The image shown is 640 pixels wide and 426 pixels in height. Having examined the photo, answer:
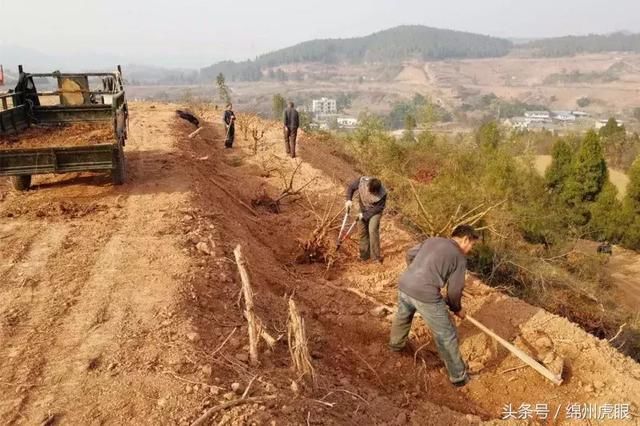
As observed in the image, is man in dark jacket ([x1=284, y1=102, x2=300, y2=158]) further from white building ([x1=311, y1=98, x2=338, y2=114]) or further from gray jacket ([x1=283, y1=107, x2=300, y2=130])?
white building ([x1=311, y1=98, x2=338, y2=114])

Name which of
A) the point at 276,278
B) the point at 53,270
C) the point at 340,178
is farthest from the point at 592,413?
the point at 340,178

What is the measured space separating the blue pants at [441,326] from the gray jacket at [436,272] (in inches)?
3.4

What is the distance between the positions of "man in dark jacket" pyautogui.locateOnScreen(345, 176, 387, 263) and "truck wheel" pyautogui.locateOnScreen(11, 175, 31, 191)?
4545mm

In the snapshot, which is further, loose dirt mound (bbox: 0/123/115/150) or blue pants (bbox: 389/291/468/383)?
loose dirt mound (bbox: 0/123/115/150)

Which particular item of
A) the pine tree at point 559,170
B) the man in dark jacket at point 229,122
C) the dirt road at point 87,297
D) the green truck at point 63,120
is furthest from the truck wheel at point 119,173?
the pine tree at point 559,170

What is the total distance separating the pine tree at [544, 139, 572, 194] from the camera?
21750 millimetres

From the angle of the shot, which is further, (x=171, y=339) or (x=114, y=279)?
(x=114, y=279)

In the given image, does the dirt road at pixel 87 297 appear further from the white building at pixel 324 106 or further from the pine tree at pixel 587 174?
the white building at pixel 324 106

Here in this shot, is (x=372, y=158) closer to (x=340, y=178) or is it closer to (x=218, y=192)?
(x=340, y=178)

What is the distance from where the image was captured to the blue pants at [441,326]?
4188 mm

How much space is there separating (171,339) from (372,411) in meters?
1.56

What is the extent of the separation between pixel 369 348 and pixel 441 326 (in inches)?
36.5

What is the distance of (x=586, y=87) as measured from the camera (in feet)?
486

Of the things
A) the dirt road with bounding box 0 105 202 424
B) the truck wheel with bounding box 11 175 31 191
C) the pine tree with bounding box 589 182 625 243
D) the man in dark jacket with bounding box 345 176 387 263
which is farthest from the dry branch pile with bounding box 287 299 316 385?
the pine tree with bounding box 589 182 625 243
